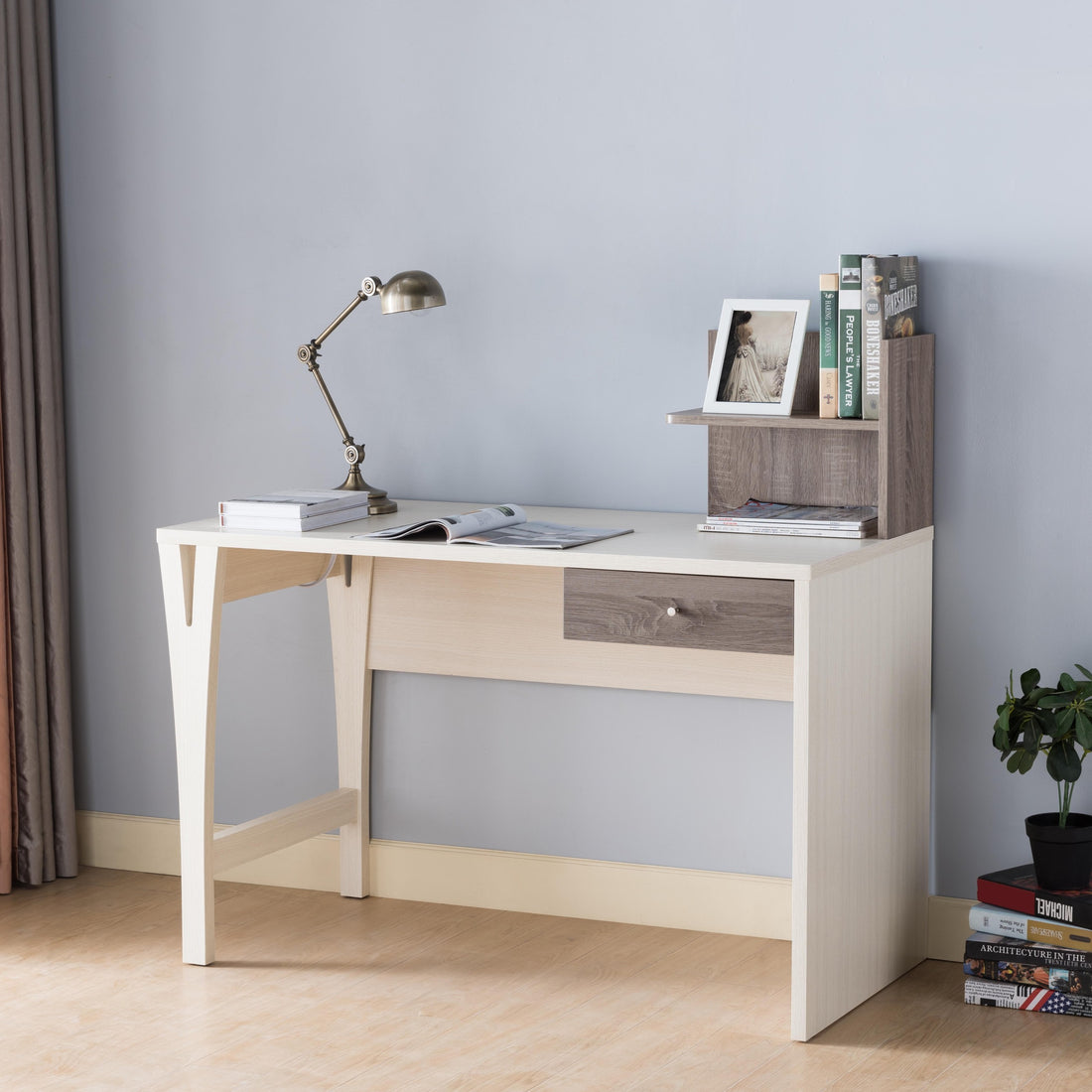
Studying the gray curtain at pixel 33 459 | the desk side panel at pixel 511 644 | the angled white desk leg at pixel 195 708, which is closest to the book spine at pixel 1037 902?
the desk side panel at pixel 511 644

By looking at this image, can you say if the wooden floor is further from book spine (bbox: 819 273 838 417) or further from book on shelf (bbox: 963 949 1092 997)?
book spine (bbox: 819 273 838 417)

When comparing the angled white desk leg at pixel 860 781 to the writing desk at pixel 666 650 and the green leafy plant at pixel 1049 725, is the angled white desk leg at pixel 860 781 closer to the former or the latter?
the writing desk at pixel 666 650

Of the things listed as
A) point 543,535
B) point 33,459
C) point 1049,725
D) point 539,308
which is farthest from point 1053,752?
point 33,459

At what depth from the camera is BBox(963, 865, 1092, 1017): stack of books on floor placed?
2.66 metres

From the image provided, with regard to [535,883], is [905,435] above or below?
above

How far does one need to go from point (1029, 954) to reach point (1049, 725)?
38 cm

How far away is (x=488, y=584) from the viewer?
3.20 m

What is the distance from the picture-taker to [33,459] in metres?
3.44

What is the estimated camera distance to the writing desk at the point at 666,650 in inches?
100

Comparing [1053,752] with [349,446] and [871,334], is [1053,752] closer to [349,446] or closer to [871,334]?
[871,334]

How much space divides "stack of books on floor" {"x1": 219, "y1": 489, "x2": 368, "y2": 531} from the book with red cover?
4.25 feet

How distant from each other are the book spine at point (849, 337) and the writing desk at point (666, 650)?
0.24 metres

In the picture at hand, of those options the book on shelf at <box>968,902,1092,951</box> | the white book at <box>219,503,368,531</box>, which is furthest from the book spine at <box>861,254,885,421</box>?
the white book at <box>219,503,368,531</box>

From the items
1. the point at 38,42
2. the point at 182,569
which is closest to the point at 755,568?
the point at 182,569
